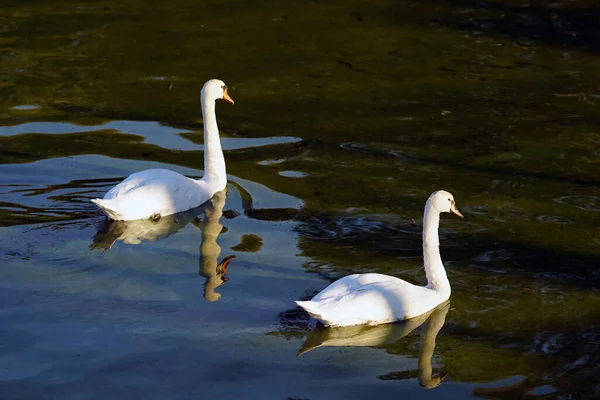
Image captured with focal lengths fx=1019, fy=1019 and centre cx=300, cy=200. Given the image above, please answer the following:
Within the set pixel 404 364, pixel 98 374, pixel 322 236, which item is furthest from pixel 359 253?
pixel 98 374

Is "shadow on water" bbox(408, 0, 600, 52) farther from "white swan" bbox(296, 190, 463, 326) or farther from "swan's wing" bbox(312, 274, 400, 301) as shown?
"swan's wing" bbox(312, 274, 400, 301)

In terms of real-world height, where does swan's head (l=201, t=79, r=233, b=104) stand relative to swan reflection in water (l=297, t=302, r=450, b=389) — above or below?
above

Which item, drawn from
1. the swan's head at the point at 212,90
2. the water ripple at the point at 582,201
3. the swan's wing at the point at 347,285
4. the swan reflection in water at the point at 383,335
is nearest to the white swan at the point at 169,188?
the swan's head at the point at 212,90

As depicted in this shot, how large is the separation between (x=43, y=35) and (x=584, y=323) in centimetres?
1215

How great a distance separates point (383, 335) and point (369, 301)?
30 cm

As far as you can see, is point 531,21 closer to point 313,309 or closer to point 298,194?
point 298,194

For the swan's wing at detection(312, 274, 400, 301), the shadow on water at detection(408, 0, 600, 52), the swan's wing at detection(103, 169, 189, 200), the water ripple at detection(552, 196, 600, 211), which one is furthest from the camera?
the shadow on water at detection(408, 0, 600, 52)

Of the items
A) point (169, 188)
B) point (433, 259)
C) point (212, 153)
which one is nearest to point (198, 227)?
point (169, 188)

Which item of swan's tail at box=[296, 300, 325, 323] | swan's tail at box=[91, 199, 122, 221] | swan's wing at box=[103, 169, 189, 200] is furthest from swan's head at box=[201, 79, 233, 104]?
swan's tail at box=[296, 300, 325, 323]

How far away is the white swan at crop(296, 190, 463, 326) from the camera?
775cm

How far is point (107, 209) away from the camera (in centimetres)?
977

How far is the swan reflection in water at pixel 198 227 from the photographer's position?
9047 millimetres

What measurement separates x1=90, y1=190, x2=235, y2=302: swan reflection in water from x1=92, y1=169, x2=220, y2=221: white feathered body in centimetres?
9

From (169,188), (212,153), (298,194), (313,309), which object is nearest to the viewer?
(313,309)
